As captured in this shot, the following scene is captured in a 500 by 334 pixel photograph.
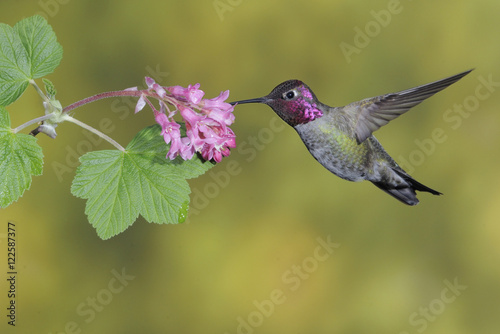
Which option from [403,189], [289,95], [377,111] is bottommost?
[403,189]

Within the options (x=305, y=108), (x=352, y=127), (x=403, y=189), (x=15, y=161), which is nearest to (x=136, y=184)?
(x=15, y=161)

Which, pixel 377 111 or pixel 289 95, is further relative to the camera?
pixel 377 111

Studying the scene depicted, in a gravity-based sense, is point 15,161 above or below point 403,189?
above

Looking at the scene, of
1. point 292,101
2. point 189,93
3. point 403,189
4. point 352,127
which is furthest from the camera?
point 403,189

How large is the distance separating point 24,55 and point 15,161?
0.55ft

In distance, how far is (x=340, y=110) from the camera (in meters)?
0.93

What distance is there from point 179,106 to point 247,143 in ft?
5.12

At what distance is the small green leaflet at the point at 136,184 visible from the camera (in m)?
0.74

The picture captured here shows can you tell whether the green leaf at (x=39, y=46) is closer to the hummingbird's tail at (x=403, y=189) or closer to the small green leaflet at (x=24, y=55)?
the small green leaflet at (x=24, y=55)

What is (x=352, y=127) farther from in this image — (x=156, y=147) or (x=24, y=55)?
(x=24, y=55)

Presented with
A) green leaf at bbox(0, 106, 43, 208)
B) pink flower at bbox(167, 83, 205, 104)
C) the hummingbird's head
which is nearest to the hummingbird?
the hummingbird's head

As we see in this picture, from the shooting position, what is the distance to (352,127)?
92 centimetres

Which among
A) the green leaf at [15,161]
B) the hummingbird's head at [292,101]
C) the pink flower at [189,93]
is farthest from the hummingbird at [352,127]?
the green leaf at [15,161]

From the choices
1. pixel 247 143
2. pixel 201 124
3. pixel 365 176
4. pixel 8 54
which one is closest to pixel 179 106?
pixel 201 124
